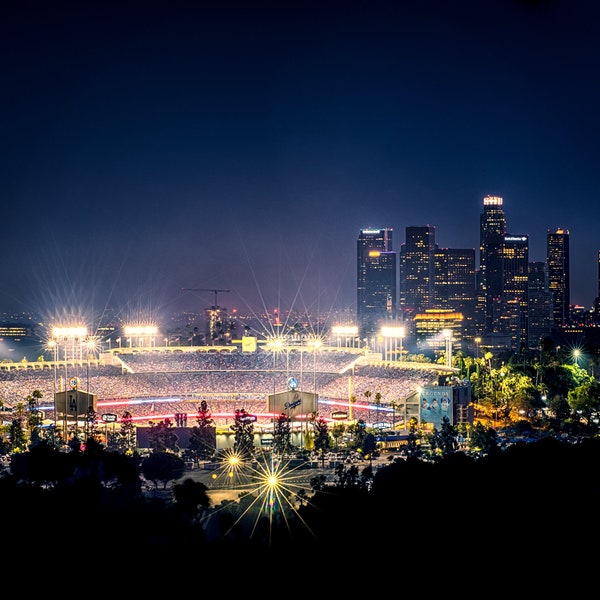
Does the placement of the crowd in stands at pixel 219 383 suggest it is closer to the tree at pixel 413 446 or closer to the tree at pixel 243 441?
the tree at pixel 413 446

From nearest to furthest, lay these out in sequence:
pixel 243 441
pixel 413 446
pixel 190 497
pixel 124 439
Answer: pixel 190 497 → pixel 413 446 → pixel 243 441 → pixel 124 439

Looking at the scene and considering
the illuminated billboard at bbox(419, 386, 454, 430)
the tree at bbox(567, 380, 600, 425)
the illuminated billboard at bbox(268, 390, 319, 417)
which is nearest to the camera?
the illuminated billboard at bbox(419, 386, 454, 430)

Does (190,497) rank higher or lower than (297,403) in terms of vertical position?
lower

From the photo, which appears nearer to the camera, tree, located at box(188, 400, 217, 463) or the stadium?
tree, located at box(188, 400, 217, 463)

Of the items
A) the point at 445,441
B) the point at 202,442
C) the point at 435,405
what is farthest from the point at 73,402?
the point at 445,441

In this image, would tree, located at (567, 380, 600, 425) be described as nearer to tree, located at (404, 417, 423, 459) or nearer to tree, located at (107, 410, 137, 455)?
tree, located at (404, 417, 423, 459)

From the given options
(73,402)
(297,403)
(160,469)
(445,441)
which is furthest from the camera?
(297,403)

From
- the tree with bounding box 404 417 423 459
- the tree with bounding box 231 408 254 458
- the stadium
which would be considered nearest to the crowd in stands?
the stadium

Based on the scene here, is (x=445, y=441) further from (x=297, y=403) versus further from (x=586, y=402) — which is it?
(x=586, y=402)
